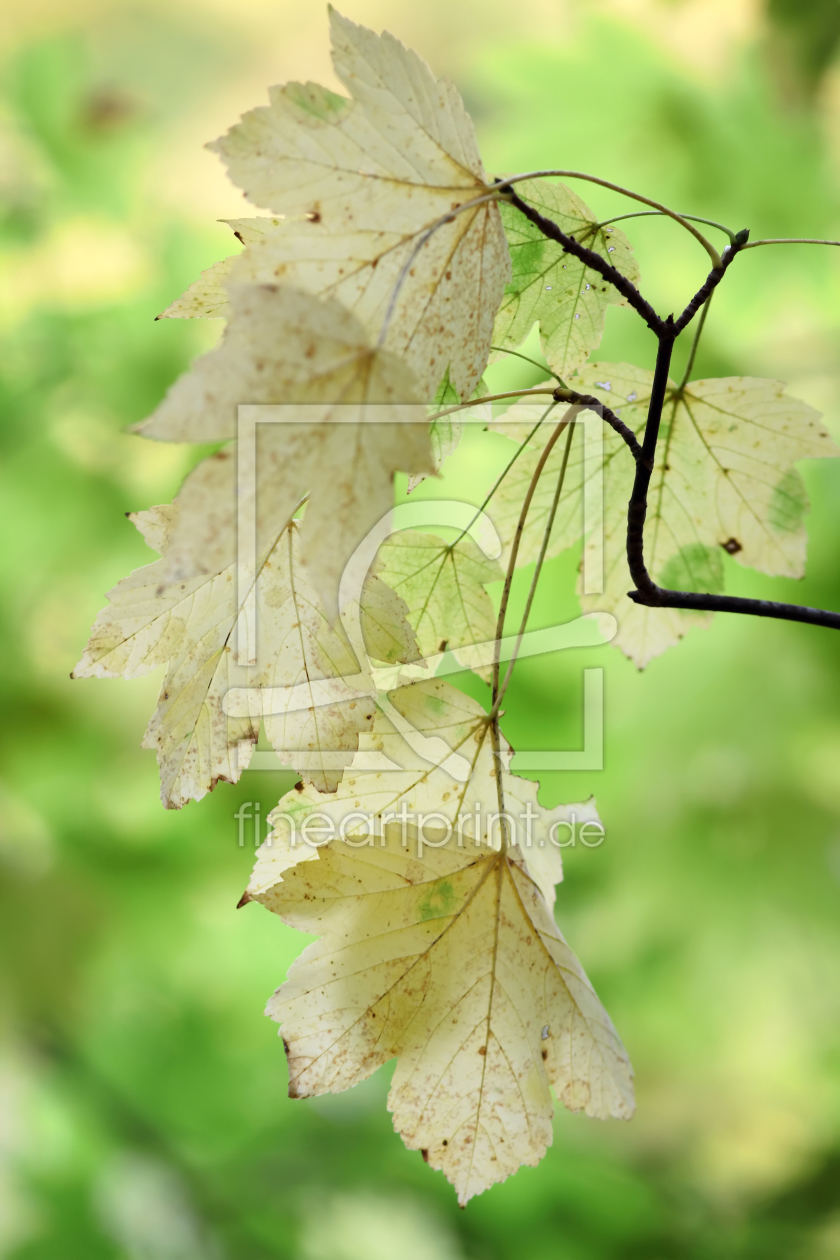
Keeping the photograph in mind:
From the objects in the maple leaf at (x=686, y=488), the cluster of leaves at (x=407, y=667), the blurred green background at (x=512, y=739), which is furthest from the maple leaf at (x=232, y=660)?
the blurred green background at (x=512, y=739)

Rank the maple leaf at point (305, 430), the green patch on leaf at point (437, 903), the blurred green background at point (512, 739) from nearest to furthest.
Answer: the maple leaf at point (305, 430), the green patch on leaf at point (437, 903), the blurred green background at point (512, 739)

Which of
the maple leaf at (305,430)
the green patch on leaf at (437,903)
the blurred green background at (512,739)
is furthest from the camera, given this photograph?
the blurred green background at (512,739)

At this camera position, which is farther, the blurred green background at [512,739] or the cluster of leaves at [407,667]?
the blurred green background at [512,739]

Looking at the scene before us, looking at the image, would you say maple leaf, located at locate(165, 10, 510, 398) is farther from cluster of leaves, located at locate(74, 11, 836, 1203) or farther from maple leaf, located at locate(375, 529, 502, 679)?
maple leaf, located at locate(375, 529, 502, 679)

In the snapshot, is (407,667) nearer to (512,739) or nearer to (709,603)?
(709,603)

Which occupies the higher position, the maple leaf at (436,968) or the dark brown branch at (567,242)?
the dark brown branch at (567,242)

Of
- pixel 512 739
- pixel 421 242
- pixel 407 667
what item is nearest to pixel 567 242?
pixel 421 242

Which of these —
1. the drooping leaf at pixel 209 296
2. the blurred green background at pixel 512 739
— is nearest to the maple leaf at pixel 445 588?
the drooping leaf at pixel 209 296

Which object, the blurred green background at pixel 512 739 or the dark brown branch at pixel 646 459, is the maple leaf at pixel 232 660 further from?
the blurred green background at pixel 512 739

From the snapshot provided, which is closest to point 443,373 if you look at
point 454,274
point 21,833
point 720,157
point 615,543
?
point 454,274
